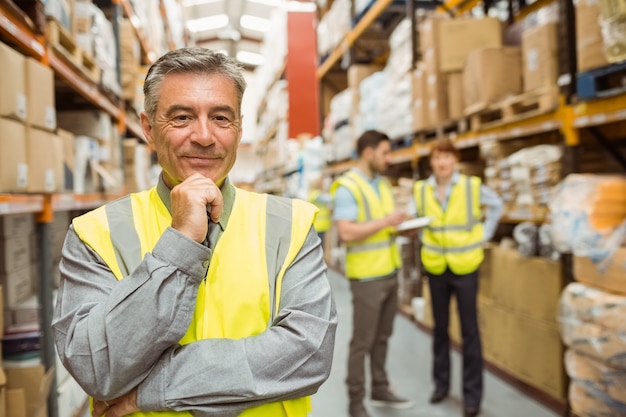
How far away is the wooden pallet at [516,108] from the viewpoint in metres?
3.58

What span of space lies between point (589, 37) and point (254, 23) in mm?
21389

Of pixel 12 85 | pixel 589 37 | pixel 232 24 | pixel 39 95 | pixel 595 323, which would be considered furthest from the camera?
pixel 232 24

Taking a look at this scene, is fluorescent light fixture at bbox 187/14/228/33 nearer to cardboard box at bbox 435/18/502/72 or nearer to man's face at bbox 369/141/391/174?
Result: cardboard box at bbox 435/18/502/72

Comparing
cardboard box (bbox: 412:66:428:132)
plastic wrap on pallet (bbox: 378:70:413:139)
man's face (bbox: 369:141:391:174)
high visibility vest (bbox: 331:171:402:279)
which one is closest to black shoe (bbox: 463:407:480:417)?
high visibility vest (bbox: 331:171:402:279)

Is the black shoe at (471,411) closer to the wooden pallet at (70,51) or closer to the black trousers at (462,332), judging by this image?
the black trousers at (462,332)

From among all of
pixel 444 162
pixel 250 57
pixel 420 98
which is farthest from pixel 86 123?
pixel 250 57

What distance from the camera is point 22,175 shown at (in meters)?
2.55

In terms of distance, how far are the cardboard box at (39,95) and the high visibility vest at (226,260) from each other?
1637 millimetres

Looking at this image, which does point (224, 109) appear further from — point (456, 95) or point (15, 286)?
point (456, 95)

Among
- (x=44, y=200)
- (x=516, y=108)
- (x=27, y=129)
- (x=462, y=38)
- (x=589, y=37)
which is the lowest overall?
(x=44, y=200)

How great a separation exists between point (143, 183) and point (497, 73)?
4015 mm

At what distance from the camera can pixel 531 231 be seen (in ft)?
13.6

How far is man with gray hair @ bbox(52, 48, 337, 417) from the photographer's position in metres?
1.14

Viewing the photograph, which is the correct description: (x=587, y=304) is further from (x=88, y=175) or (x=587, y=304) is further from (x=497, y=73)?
(x=88, y=175)
